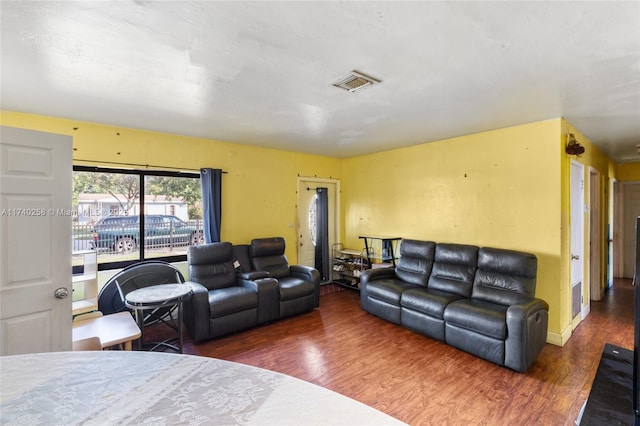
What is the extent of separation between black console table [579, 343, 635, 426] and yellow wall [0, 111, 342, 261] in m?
4.08

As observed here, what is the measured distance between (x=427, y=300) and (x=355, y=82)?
8.03 feet

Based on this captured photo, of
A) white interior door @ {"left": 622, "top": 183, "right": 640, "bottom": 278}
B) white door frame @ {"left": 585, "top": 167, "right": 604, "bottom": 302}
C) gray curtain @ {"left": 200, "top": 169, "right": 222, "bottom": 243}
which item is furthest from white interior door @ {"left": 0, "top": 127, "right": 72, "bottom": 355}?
white interior door @ {"left": 622, "top": 183, "right": 640, "bottom": 278}

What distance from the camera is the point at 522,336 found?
2.53 m

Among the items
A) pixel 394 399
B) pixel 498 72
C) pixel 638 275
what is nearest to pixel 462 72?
pixel 498 72

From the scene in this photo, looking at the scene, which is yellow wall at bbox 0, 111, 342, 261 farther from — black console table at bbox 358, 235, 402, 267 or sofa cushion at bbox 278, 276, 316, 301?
black console table at bbox 358, 235, 402, 267

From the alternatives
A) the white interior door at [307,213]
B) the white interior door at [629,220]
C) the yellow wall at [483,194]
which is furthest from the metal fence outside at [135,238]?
the white interior door at [629,220]

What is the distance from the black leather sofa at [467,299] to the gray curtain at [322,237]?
160 centimetres

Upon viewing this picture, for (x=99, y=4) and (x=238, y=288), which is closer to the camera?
(x=99, y=4)

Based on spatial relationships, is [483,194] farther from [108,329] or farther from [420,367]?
[108,329]

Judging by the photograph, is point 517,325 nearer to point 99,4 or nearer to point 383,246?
point 383,246

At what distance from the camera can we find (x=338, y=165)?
5.82 meters

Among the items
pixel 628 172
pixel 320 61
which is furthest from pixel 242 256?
pixel 628 172

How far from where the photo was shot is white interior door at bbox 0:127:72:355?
180 cm

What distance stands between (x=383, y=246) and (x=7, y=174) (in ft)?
14.5
